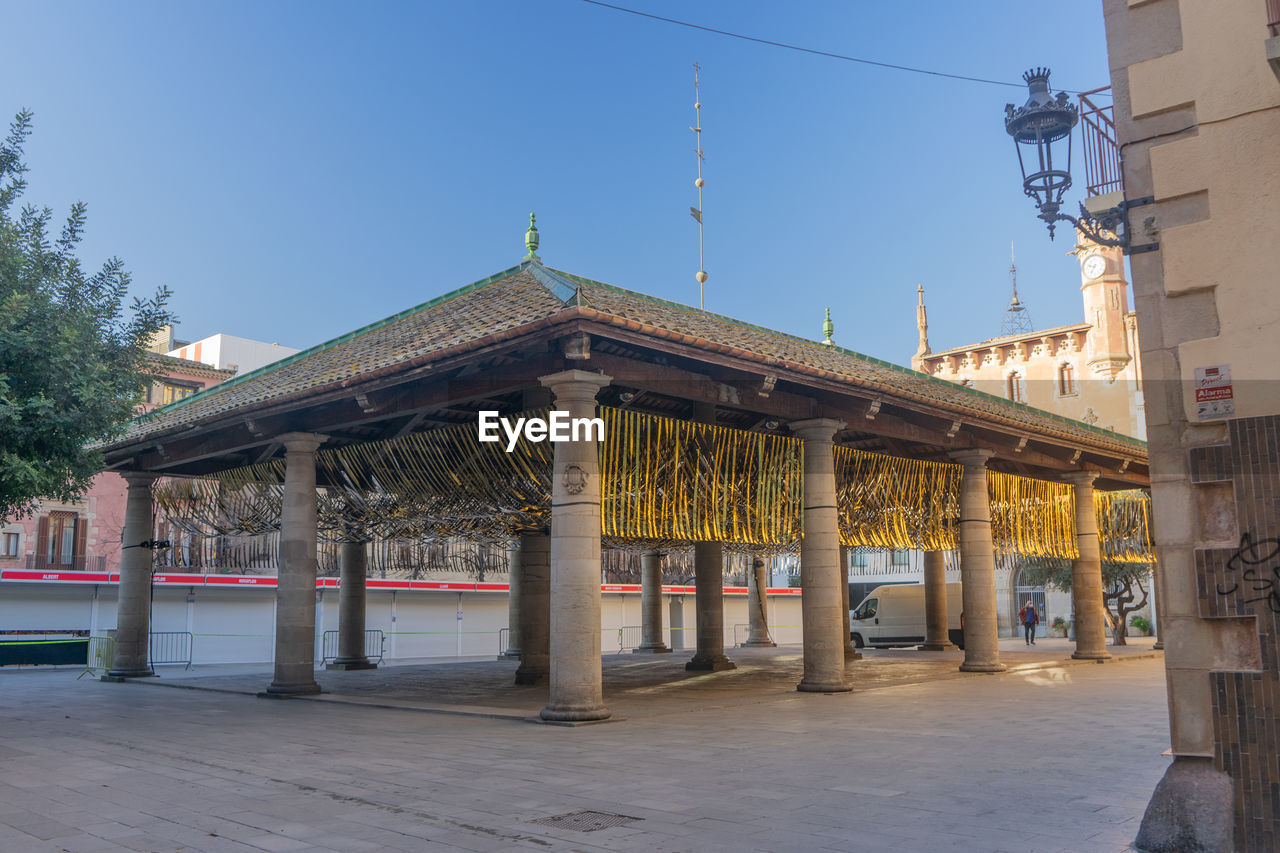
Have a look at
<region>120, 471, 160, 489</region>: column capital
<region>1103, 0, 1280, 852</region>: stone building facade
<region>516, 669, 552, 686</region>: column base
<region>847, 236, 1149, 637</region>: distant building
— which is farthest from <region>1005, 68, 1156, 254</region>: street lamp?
<region>847, 236, 1149, 637</region>: distant building

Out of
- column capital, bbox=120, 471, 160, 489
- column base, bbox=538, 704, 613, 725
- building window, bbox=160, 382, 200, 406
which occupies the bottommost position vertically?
column base, bbox=538, 704, 613, 725

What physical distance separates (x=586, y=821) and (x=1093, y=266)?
4480 centimetres

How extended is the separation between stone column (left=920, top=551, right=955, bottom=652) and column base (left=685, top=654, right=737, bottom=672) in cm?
1187

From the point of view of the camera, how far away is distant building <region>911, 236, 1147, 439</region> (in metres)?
48.7

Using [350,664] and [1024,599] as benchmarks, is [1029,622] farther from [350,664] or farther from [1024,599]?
[350,664]

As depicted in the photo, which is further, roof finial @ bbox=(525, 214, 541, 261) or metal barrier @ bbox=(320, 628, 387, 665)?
metal barrier @ bbox=(320, 628, 387, 665)

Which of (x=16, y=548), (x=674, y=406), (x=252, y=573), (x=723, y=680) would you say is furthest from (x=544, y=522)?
(x=16, y=548)

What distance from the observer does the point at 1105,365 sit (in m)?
49.4

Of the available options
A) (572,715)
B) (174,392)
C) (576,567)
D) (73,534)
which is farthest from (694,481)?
(174,392)

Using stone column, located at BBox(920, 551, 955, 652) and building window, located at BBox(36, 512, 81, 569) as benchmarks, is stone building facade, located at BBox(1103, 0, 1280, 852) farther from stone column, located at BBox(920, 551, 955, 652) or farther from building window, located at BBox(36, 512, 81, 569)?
building window, located at BBox(36, 512, 81, 569)

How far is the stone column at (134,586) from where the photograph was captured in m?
22.5

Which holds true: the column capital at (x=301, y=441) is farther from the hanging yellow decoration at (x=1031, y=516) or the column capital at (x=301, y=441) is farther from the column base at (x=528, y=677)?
the hanging yellow decoration at (x=1031, y=516)

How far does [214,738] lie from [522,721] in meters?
3.83

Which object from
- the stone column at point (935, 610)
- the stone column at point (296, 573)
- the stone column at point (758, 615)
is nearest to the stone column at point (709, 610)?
the stone column at point (296, 573)
